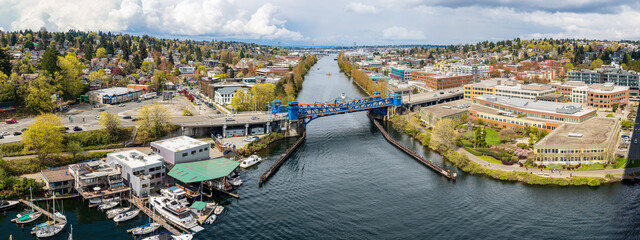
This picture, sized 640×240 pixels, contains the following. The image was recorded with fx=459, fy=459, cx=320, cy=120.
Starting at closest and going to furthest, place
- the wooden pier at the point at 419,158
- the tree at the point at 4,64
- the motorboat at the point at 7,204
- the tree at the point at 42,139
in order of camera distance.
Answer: the motorboat at the point at 7,204
the tree at the point at 42,139
the wooden pier at the point at 419,158
the tree at the point at 4,64

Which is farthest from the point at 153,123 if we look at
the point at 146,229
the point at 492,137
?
the point at 492,137

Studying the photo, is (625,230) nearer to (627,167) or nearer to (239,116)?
(627,167)

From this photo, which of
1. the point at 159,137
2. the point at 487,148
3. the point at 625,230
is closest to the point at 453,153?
the point at 487,148

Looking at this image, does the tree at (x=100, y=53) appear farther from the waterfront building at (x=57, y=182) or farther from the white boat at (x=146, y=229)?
the white boat at (x=146, y=229)

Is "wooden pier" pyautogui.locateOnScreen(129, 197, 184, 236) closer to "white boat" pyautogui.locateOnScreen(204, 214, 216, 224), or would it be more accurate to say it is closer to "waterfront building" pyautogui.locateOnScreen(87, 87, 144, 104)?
"white boat" pyautogui.locateOnScreen(204, 214, 216, 224)

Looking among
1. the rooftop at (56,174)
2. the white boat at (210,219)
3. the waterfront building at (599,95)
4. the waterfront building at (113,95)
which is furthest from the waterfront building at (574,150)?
the waterfront building at (113,95)
